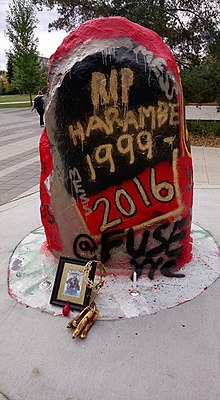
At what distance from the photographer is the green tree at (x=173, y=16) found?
12.1 meters

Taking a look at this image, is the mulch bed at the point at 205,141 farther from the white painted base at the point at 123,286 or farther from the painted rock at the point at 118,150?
the painted rock at the point at 118,150

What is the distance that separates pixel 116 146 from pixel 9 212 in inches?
115

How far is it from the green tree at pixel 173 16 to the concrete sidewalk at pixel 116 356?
11.3 m

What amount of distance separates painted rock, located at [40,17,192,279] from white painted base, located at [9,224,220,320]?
17 cm

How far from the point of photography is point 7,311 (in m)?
2.96

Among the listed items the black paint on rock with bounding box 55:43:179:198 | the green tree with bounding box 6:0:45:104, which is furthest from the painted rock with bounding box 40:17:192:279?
the green tree with bounding box 6:0:45:104

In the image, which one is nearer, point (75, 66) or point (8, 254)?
point (75, 66)

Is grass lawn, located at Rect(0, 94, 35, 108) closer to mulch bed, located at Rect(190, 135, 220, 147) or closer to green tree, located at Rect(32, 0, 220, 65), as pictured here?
green tree, located at Rect(32, 0, 220, 65)

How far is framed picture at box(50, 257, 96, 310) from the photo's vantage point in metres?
2.89

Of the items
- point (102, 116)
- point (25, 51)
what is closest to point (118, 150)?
point (102, 116)

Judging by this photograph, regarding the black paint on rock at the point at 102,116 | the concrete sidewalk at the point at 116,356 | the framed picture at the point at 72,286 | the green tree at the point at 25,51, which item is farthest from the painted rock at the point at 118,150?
the green tree at the point at 25,51

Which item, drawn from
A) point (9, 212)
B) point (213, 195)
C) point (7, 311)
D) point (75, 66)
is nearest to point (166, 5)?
point (213, 195)

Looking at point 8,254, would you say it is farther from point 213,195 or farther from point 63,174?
point 213,195

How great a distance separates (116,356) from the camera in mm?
2465
